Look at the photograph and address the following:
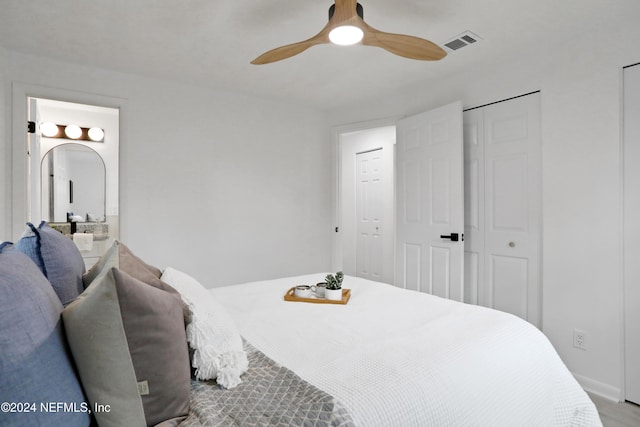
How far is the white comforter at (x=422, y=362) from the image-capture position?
0.99 m

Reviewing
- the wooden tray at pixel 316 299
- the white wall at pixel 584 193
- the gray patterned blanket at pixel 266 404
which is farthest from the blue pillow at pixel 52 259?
the white wall at pixel 584 193

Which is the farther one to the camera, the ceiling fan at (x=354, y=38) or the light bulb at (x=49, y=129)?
the light bulb at (x=49, y=129)

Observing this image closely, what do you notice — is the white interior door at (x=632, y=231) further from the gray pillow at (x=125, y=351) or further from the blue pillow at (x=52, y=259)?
the blue pillow at (x=52, y=259)

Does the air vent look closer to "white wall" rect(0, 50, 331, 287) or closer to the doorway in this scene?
the doorway

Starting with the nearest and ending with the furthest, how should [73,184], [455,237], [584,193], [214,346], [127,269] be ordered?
[214,346] → [127,269] → [584,193] → [455,237] → [73,184]

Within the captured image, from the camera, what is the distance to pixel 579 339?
2.30 meters

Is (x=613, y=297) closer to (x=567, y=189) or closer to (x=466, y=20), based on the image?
(x=567, y=189)

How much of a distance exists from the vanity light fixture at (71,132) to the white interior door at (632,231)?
16.5 ft

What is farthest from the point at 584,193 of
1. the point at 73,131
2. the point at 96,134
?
the point at 73,131

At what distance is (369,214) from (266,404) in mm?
4220

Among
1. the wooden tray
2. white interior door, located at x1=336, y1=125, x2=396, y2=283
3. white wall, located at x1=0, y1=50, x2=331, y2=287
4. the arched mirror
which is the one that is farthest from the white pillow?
the arched mirror

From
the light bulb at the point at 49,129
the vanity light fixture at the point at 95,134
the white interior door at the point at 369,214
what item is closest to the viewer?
the light bulb at the point at 49,129

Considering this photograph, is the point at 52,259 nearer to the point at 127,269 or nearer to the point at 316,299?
the point at 127,269

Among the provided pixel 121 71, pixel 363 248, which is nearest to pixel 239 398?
pixel 121 71
